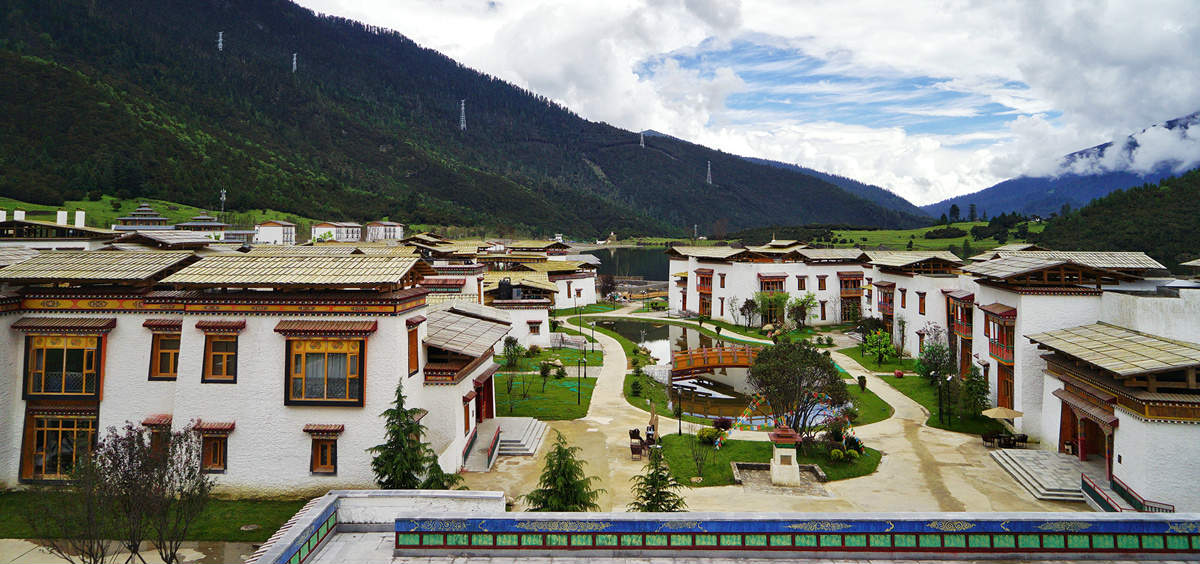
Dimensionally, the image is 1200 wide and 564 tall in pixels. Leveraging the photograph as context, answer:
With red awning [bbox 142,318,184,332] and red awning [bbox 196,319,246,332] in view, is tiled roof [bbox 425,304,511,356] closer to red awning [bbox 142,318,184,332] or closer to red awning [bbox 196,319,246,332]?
red awning [bbox 196,319,246,332]

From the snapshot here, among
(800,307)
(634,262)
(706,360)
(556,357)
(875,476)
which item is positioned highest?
(634,262)

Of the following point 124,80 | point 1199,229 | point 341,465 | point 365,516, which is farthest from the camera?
point 124,80

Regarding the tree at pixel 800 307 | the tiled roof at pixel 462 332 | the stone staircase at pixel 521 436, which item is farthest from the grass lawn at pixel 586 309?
the tiled roof at pixel 462 332

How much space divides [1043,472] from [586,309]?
43797mm

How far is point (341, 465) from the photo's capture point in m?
15.1

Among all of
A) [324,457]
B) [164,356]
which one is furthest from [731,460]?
[164,356]

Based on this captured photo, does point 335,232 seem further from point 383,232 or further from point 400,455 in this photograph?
point 400,455

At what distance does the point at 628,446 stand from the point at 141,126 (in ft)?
360

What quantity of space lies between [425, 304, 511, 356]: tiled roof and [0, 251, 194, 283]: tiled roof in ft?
23.2

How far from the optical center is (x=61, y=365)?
15758 mm

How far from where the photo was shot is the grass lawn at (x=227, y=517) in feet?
42.8

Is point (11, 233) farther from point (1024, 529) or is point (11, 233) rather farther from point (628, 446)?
point (1024, 529)

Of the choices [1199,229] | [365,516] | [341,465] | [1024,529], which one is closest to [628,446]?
[341,465]

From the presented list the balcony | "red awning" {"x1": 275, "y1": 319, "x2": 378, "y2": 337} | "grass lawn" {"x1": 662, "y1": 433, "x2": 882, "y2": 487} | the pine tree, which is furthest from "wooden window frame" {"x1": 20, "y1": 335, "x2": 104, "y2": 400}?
the balcony
